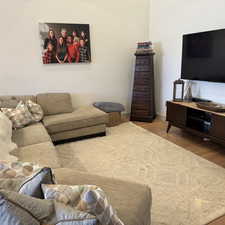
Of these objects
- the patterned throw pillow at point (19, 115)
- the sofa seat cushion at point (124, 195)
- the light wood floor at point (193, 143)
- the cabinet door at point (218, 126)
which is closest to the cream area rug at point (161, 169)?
the light wood floor at point (193, 143)

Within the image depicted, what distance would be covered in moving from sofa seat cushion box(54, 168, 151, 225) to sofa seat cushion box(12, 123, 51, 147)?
921mm

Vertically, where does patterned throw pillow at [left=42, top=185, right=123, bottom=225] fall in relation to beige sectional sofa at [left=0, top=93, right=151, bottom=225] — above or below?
above

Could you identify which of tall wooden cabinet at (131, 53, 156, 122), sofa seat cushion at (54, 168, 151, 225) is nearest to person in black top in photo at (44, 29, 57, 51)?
tall wooden cabinet at (131, 53, 156, 122)

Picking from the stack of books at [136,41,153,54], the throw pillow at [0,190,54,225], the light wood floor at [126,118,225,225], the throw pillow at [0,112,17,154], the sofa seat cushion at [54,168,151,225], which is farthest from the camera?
the stack of books at [136,41,153,54]

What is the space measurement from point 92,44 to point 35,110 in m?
1.76

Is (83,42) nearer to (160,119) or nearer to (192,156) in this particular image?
(160,119)

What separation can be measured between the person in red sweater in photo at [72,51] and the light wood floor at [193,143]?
184 centimetres

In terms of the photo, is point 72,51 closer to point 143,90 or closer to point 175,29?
point 143,90

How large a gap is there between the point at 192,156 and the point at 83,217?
2373 millimetres

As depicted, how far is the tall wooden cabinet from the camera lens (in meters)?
4.05

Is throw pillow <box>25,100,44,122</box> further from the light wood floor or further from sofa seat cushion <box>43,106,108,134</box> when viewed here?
the light wood floor

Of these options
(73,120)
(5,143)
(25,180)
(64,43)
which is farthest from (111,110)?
(25,180)

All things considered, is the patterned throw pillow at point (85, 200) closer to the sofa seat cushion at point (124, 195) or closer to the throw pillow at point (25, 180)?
the throw pillow at point (25, 180)

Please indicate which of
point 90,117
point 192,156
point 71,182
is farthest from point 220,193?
point 90,117
